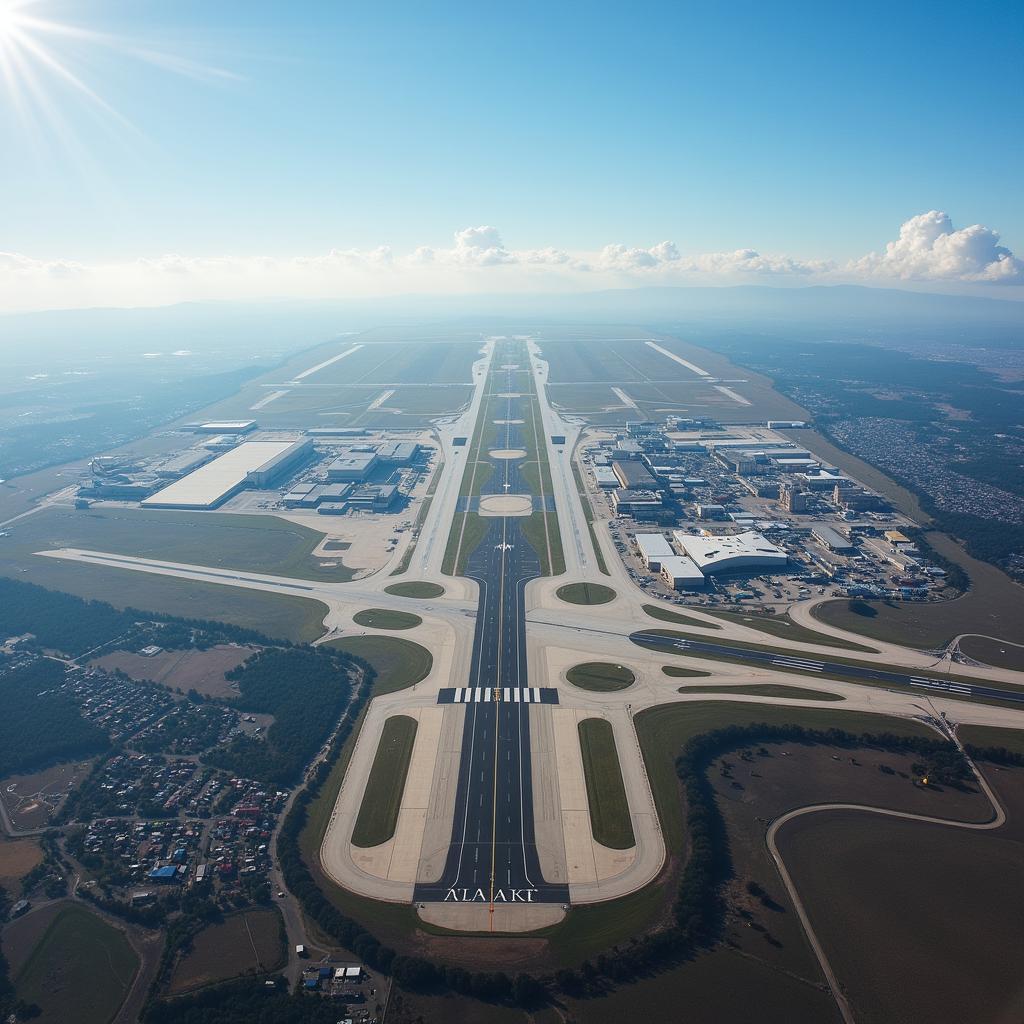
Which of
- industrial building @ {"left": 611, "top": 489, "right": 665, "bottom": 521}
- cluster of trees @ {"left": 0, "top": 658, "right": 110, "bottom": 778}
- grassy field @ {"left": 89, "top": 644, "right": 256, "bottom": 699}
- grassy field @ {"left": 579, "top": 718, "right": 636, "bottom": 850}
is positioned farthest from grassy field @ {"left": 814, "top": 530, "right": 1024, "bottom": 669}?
cluster of trees @ {"left": 0, "top": 658, "right": 110, "bottom": 778}

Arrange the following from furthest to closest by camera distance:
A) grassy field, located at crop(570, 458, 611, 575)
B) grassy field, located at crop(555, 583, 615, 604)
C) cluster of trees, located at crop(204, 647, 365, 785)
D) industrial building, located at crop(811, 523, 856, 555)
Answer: industrial building, located at crop(811, 523, 856, 555) < grassy field, located at crop(570, 458, 611, 575) < grassy field, located at crop(555, 583, 615, 604) < cluster of trees, located at crop(204, 647, 365, 785)

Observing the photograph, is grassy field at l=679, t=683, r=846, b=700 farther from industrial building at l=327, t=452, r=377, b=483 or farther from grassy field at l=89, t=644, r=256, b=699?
industrial building at l=327, t=452, r=377, b=483

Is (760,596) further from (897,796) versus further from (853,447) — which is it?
(853,447)

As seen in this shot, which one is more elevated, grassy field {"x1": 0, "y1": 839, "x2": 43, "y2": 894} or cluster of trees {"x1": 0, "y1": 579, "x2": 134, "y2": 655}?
grassy field {"x1": 0, "y1": 839, "x2": 43, "y2": 894}

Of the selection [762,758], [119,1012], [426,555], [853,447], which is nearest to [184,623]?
[426,555]

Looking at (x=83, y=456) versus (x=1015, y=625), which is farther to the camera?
(x=83, y=456)

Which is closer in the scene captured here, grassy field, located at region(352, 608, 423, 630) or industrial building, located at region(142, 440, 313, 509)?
grassy field, located at region(352, 608, 423, 630)
